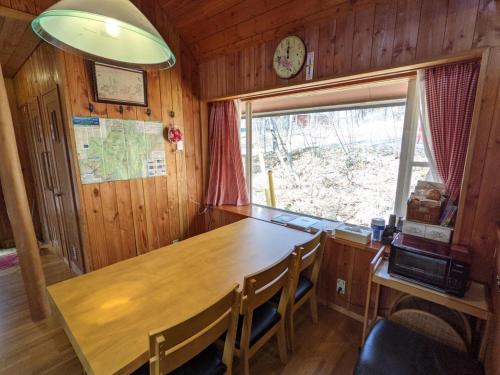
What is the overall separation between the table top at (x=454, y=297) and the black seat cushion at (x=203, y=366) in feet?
3.49

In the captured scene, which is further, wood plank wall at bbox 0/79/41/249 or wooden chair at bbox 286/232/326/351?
wood plank wall at bbox 0/79/41/249

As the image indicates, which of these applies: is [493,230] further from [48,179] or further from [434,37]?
[48,179]

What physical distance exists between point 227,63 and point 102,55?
5.71 ft

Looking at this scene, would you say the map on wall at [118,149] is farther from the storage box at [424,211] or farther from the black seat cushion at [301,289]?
the storage box at [424,211]

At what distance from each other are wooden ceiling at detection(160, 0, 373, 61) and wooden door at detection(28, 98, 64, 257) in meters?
1.94

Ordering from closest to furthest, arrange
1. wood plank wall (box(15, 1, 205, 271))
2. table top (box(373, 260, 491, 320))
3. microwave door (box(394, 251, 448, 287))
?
table top (box(373, 260, 491, 320))
microwave door (box(394, 251, 448, 287))
wood plank wall (box(15, 1, 205, 271))

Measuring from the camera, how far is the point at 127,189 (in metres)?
2.57

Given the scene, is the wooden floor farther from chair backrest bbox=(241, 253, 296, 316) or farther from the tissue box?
the tissue box

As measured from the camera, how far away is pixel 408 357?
120cm

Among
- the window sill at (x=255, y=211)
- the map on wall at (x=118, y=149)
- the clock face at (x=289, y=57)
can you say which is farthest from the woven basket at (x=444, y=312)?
the map on wall at (x=118, y=149)

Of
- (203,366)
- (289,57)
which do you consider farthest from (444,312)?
(289,57)

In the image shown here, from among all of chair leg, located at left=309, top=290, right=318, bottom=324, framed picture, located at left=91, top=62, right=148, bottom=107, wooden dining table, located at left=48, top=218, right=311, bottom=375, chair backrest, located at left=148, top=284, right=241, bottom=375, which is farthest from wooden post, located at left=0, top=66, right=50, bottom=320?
chair leg, located at left=309, top=290, right=318, bottom=324

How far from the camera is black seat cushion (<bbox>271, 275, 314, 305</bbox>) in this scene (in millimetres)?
1616

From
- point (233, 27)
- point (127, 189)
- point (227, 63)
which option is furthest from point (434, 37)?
point (127, 189)
